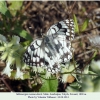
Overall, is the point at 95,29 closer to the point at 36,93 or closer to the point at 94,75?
the point at 94,75

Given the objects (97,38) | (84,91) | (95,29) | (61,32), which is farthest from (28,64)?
(95,29)

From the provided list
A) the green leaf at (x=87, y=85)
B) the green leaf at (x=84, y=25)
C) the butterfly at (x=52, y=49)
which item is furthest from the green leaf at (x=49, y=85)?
the green leaf at (x=84, y=25)

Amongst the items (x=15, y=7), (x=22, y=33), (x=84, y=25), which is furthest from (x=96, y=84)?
(x=15, y=7)

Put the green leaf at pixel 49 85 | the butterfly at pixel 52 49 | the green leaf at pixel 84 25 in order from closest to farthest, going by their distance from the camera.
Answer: the butterfly at pixel 52 49 → the green leaf at pixel 49 85 → the green leaf at pixel 84 25

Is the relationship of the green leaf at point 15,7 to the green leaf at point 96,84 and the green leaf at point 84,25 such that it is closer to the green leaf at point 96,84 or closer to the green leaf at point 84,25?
the green leaf at point 84,25

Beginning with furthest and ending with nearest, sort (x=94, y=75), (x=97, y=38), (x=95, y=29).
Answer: (x=95, y=29) → (x=97, y=38) → (x=94, y=75)

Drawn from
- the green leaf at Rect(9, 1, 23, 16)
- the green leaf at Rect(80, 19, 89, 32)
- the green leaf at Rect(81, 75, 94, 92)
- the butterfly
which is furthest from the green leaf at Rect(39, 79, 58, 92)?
the green leaf at Rect(9, 1, 23, 16)

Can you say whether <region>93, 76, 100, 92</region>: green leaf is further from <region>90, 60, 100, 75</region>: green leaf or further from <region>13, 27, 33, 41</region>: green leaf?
<region>13, 27, 33, 41</region>: green leaf
